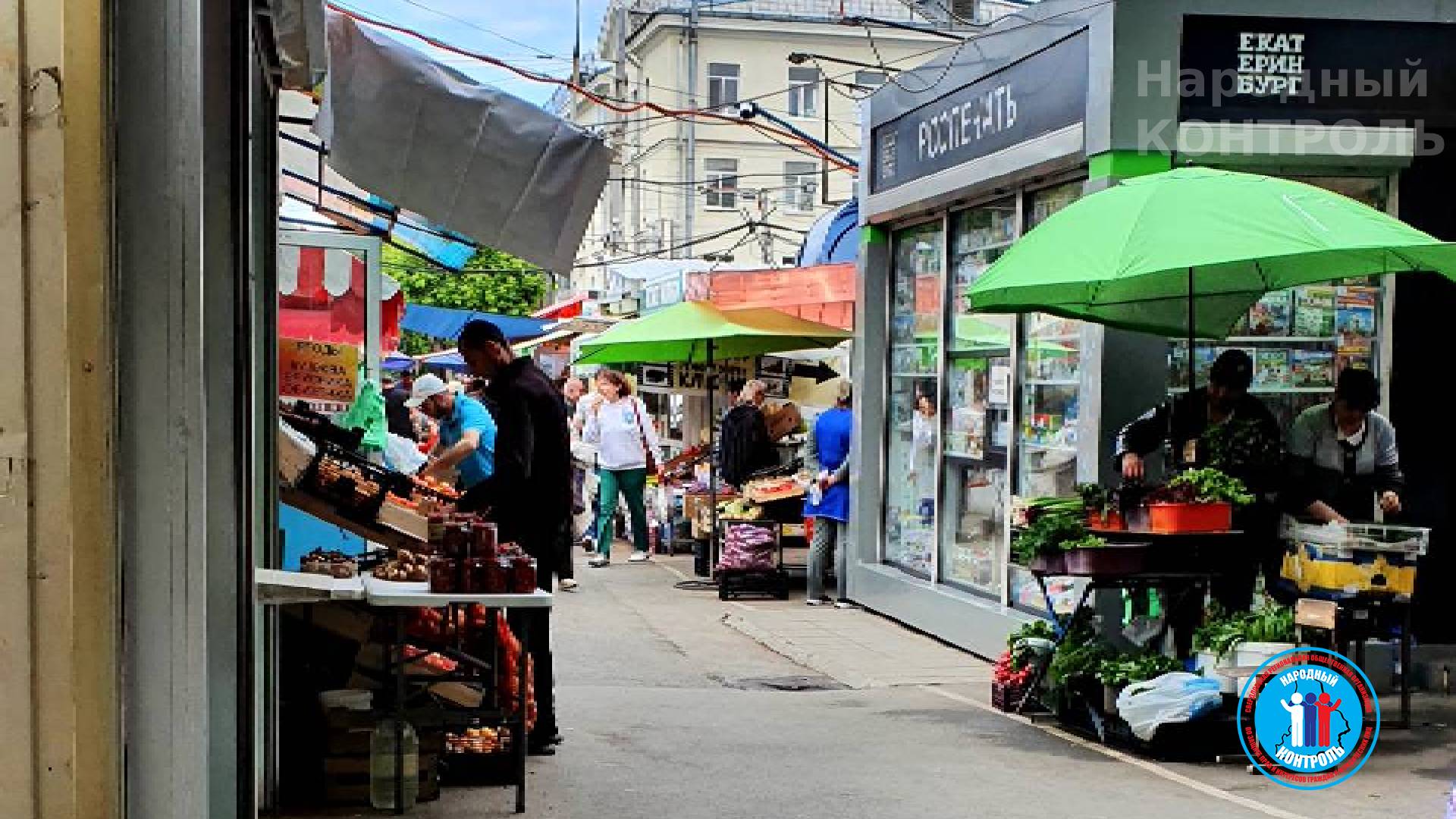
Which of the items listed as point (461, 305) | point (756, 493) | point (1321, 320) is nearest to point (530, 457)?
point (1321, 320)

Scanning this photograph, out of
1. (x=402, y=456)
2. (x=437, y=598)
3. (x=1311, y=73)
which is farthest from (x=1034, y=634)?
(x=402, y=456)

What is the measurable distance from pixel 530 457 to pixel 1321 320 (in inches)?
191

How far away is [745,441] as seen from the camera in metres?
16.7

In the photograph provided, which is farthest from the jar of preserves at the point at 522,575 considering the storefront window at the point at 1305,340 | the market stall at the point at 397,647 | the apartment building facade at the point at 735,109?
the apartment building facade at the point at 735,109

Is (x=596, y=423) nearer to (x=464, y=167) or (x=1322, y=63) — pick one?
(x=1322, y=63)

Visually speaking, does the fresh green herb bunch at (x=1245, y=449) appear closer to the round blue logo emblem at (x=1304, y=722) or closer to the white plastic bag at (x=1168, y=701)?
the round blue logo emblem at (x=1304, y=722)

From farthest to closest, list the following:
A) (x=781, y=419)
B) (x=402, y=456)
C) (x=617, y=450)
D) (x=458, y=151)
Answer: (x=781, y=419) < (x=617, y=450) < (x=402, y=456) < (x=458, y=151)

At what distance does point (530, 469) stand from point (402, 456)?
136 inches

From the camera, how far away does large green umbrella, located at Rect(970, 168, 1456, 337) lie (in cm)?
756

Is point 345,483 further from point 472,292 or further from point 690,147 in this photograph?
point 472,292

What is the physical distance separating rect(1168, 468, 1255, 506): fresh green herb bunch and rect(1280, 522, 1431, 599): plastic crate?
1.47ft

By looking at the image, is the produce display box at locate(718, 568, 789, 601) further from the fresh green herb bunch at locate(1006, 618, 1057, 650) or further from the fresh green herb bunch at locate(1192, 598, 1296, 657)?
the fresh green herb bunch at locate(1192, 598, 1296, 657)

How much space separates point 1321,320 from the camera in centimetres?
1007

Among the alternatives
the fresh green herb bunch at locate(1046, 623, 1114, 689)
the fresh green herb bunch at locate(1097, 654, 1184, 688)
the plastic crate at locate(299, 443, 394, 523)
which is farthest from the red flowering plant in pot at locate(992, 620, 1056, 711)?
the plastic crate at locate(299, 443, 394, 523)
